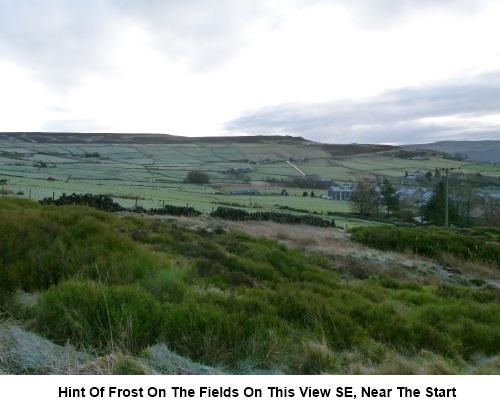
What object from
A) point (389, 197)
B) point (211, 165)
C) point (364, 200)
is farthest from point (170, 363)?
point (211, 165)

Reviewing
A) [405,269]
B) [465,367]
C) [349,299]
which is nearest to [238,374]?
[465,367]

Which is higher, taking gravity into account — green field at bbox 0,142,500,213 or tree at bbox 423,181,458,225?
green field at bbox 0,142,500,213

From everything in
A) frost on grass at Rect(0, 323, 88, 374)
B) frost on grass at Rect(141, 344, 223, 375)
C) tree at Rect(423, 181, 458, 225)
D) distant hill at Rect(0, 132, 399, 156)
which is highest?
distant hill at Rect(0, 132, 399, 156)

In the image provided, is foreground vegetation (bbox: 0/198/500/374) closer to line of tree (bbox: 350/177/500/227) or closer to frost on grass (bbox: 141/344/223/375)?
frost on grass (bbox: 141/344/223/375)

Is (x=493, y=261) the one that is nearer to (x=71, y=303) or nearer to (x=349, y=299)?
(x=349, y=299)

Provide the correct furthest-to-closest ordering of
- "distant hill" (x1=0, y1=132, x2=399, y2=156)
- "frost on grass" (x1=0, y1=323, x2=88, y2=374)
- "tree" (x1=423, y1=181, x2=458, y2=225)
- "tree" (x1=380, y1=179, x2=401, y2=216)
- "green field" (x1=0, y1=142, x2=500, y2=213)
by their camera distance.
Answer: "distant hill" (x1=0, y1=132, x2=399, y2=156), "tree" (x1=380, y1=179, x2=401, y2=216), "green field" (x1=0, y1=142, x2=500, y2=213), "tree" (x1=423, y1=181, x2=458, y2=225), "frost on grass" (x1=0, y1=323, x2=88, y2=374)

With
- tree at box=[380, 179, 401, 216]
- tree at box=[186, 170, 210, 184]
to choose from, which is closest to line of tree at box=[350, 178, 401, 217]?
tree at box=[380, 179, 401, 216]
